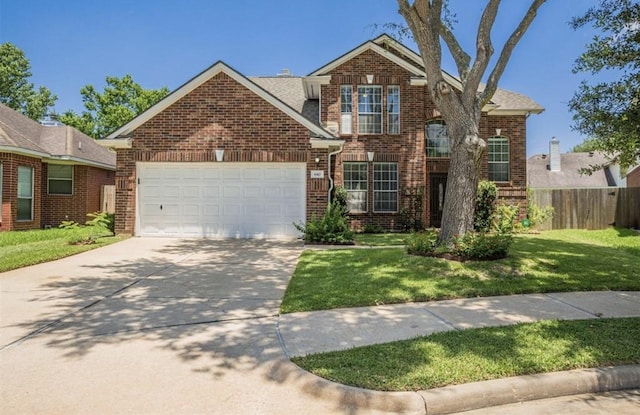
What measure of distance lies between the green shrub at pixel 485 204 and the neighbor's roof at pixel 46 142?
16506 mm

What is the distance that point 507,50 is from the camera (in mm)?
8586

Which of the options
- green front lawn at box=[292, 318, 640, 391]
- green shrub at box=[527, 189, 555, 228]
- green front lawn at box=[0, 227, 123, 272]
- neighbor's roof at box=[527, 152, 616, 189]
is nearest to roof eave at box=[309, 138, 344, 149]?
green front lawn at box=[0, 227, 123, 272]

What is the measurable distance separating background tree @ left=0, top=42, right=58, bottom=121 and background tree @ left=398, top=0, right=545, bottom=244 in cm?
3969

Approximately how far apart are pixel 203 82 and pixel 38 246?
6.61m

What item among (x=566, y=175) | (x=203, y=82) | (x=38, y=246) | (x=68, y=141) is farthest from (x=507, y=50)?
(x=566, y=175)

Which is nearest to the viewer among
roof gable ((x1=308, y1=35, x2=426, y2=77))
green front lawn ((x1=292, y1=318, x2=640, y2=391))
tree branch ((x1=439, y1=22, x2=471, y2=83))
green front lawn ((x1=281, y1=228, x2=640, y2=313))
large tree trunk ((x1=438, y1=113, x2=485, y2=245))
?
green front lawn ((x1=292, y1=318, x2=640, y2=391))

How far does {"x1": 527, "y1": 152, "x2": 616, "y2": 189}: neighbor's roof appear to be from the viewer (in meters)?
31.6

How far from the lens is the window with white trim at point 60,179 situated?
1708cm

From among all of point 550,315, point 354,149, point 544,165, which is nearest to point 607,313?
point 550,315

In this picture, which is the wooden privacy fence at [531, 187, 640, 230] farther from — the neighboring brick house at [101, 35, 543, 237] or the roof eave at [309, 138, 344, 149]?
the neighboring brick house at [101, 35, 543, 237]

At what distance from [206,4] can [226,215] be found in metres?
7.04

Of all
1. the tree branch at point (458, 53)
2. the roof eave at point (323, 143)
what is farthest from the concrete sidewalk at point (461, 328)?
the roof eave at point (323, 143)

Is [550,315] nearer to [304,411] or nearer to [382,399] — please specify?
[382,399]

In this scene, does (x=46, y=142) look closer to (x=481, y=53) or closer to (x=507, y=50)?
(x=481, y=53)
